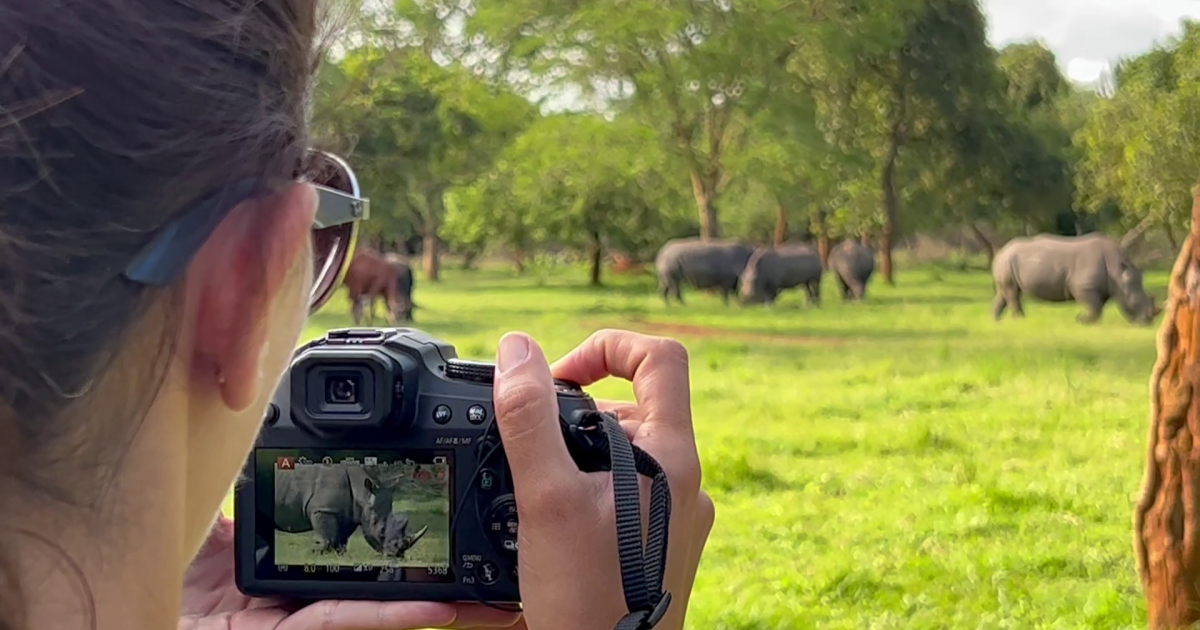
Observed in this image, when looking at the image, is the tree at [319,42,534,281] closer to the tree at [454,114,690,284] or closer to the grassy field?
the tree at [454,114,690,284]

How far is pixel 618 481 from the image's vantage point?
0.55 m

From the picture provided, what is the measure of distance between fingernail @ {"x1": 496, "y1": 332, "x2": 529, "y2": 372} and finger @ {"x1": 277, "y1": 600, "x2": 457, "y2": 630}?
0.14 m

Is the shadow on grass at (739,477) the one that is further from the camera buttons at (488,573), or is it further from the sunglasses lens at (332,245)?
the sunglasses lens at (332,245)

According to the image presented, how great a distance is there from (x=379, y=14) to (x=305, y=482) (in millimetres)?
325

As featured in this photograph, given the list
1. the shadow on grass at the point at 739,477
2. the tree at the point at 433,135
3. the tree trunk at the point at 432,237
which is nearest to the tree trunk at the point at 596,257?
the tree trunk at the point at 432,237

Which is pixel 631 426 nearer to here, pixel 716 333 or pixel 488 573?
pixel 488 573

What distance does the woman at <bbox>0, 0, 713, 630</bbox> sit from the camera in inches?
13.8

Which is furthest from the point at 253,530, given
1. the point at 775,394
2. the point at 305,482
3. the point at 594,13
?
the point at 594,13

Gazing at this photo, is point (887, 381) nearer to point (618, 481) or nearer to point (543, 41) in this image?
point (543, 41)

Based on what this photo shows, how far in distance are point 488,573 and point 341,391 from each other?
0.39ft

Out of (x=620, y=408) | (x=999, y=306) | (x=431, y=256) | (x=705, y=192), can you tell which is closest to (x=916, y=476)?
(x=620, y=408)

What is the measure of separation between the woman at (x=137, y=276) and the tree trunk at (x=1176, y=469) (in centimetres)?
125

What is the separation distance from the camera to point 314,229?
0.51 metres

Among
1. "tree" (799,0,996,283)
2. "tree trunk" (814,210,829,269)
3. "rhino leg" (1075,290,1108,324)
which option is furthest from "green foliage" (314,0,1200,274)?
"tree trunk" (814,210,829,269)
